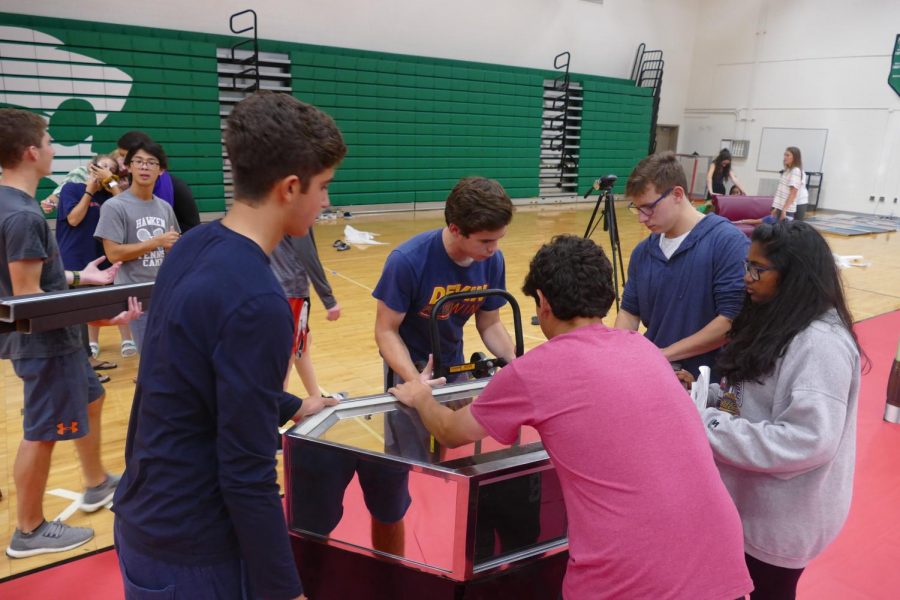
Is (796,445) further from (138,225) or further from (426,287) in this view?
(138,225)

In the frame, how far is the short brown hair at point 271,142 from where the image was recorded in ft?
3.27

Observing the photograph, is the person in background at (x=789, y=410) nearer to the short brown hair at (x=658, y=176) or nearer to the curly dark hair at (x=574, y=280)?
the curly dark hair at (x=574, y=280)

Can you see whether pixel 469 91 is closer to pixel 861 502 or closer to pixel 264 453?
pixel 861 502

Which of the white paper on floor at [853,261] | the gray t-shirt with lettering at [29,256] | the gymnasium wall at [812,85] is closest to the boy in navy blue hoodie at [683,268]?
the gray t-shirt with lettering at [29,256]

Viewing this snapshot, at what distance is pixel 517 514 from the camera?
1.55 metres

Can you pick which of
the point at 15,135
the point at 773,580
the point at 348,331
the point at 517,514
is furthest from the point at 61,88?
the point at 773,580

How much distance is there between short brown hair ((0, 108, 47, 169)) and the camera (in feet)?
7.20

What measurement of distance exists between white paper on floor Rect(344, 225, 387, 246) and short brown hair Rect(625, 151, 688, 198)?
7116 mm

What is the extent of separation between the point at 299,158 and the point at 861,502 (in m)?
3.25

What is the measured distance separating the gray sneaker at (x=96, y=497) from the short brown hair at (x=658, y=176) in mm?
2606

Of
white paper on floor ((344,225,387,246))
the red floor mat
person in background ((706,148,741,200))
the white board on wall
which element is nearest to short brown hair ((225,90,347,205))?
the red floor mat

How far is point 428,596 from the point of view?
157 cm

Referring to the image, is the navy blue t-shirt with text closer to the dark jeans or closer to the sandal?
the dark jeans

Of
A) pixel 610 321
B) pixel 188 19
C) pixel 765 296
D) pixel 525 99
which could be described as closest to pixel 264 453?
pixel 765 296
